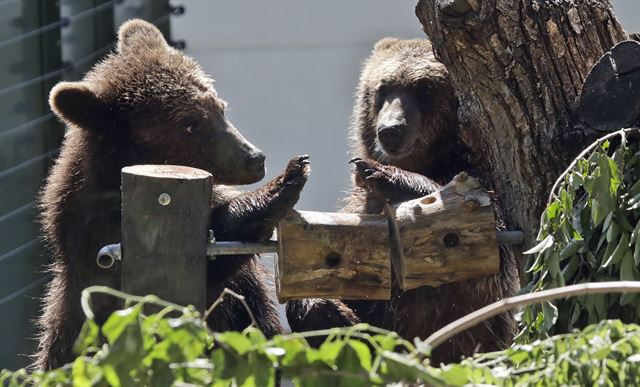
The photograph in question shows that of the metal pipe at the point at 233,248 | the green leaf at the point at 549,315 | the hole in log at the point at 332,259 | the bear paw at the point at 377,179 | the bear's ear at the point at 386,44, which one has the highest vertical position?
the bear's ear at the point at 386,44

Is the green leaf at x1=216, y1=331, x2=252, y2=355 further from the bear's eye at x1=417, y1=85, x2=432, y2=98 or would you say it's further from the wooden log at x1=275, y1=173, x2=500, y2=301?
the bear's eye at x1=417, y1=85, x2=432, y2=98

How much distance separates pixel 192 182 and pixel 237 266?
113cm

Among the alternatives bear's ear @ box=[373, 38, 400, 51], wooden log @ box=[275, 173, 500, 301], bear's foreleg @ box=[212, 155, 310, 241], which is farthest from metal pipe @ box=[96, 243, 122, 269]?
bear's ear @ box=[373, 38, 400, 51]

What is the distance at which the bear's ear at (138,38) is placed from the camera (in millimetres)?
6195

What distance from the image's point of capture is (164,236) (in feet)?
13.3

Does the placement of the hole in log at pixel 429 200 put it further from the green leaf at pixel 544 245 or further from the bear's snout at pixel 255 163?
the bear's snout at pixel 255 163

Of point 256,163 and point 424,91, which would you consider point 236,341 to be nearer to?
point 256,163

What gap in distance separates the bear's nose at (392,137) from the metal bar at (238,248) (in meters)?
1.55

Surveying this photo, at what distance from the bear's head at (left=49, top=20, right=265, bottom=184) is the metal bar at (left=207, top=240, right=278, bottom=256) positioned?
1187 mm

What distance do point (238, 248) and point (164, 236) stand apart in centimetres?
37

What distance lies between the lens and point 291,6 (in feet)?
28.1

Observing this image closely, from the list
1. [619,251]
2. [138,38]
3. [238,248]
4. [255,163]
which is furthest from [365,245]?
[138,38]

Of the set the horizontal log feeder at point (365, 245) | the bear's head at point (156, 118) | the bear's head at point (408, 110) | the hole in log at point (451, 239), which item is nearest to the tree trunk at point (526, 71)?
the horizontal log feeder at point (365, 245)

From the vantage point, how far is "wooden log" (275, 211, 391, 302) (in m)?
4.34
